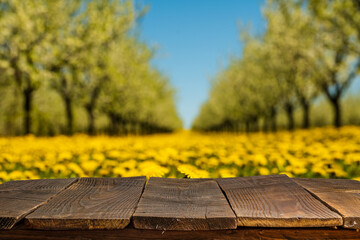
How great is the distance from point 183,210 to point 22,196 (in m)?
1.15

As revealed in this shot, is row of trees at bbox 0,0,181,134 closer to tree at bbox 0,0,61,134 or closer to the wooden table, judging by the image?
tree at bbox 0,0,61,134

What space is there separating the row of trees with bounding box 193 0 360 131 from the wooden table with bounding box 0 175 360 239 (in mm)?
10628

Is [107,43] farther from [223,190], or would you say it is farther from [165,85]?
[165,85]

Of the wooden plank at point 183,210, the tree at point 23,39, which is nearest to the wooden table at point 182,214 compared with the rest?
the wooden plank at point 183,210

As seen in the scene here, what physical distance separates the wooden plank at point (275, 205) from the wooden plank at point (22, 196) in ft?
4.02

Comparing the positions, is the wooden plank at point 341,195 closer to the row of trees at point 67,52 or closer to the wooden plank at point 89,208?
the wooden plank at point 89,208

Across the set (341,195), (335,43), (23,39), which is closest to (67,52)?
(23,39)

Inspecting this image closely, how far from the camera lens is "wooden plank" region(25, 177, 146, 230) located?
5.46ft

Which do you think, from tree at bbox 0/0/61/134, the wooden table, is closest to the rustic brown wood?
the wooden table

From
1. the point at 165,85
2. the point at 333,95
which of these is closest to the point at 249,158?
the point at 333,95

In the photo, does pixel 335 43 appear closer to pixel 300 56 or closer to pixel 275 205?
pixel 300 56

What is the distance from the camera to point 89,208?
182 cm

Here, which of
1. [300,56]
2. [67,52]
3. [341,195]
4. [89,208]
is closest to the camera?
[89,208]

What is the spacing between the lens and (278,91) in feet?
74.1
